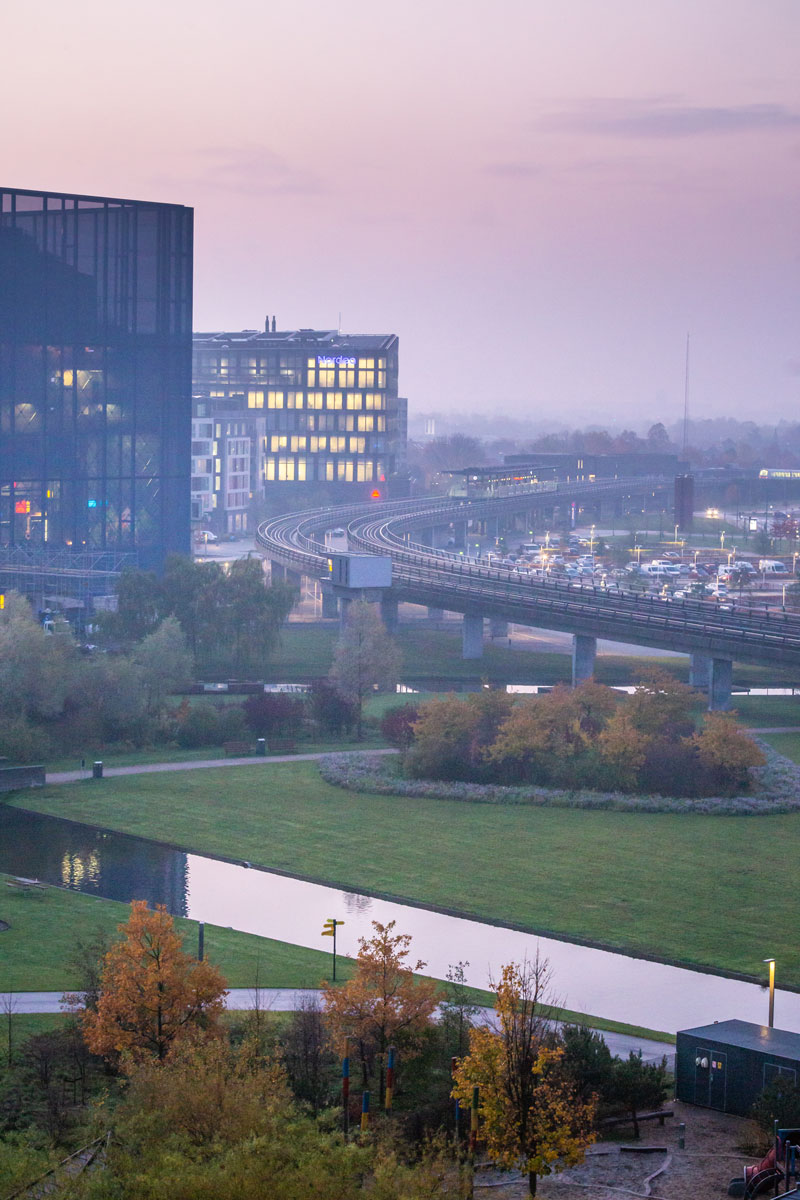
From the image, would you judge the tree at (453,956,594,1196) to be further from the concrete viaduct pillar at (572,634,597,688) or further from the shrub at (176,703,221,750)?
the concrete viaduct pillar at (572,634,597,688)

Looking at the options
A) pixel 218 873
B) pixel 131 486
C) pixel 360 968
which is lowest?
pixel 218 873

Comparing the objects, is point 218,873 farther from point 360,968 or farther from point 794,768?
point 794,768

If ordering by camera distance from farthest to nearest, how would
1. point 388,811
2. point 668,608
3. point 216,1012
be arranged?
point 668,608 < point 388,811 < point 216,1012

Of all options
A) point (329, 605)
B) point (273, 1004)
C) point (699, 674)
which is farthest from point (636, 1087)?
point (329, 605)

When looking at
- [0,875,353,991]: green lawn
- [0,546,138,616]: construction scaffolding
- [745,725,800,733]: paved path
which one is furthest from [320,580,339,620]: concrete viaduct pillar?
[0,875,353,991]: green lawn

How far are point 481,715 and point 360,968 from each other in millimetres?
35592

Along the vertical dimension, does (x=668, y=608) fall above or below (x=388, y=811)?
above

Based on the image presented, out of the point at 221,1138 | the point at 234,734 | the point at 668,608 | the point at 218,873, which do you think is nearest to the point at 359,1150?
the point at 221,1138

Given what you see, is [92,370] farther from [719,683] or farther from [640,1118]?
[640,1118]

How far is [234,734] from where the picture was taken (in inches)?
2943

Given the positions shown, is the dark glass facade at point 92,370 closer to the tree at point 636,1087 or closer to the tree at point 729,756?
the tree at point 729,756

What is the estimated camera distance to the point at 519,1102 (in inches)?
1093

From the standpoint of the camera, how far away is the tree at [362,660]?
263ft

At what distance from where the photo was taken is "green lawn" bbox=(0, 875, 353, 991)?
133ft
